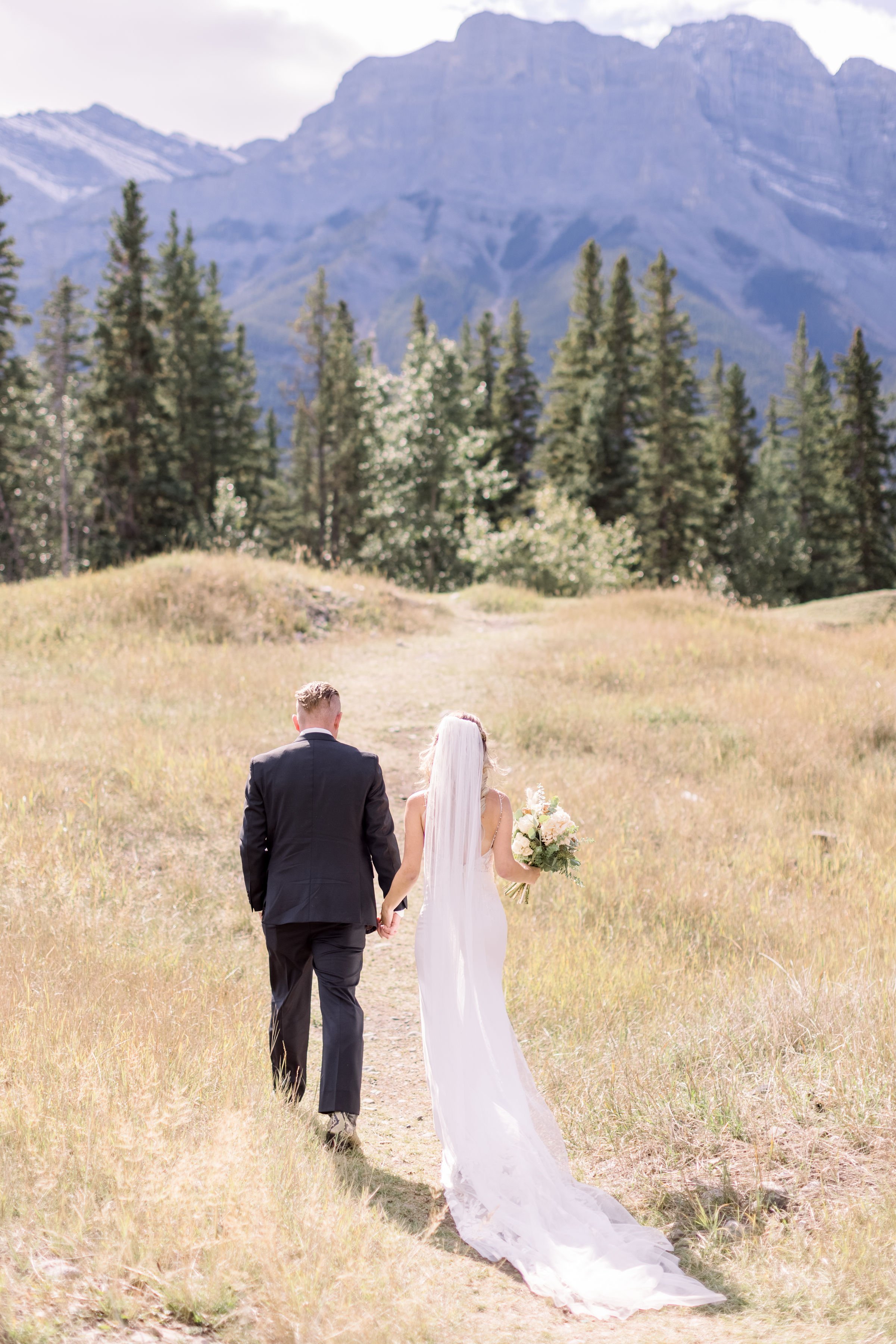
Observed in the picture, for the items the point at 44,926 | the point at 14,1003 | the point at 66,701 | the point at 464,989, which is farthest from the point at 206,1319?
the point at 66,701

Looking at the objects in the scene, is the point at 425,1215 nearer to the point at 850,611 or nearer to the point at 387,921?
the point at 387,921

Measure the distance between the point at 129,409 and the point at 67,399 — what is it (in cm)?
560

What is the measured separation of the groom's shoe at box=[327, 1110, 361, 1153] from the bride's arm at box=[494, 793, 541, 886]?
1.40 m

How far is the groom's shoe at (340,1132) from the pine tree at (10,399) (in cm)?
3451

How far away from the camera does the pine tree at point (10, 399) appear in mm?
Answer: 35375

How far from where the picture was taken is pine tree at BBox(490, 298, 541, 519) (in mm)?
50875

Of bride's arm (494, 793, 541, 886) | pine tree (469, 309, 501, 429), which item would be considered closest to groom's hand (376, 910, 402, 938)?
bride's arm (494, 793, 541, 886)

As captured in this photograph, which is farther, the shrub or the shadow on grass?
the shrub

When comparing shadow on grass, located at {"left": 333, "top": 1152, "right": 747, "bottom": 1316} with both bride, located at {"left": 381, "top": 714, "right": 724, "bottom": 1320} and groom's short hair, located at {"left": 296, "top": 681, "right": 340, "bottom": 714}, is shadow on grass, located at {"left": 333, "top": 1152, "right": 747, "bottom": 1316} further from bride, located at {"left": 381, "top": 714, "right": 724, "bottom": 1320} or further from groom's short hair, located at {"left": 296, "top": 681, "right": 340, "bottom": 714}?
groom's short hair, located at {"left": 296, "top": 681, "right": 340, "bottom": 714}

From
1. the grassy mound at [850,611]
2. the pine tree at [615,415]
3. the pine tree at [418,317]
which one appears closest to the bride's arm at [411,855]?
the grassy mound at [850,611]

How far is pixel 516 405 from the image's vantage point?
52.1 m

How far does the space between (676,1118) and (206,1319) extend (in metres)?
2.74

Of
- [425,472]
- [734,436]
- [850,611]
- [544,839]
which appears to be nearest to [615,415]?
[425,472]

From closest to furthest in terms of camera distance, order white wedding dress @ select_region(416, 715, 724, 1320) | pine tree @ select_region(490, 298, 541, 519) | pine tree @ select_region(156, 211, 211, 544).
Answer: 1. white wedding dress @ select_region(416, 715, 724, 1320)
2. pine tree @ select_region(156, 211, 211, 544)
3. pine tree @ select_region(490, 298, 541, 519)
